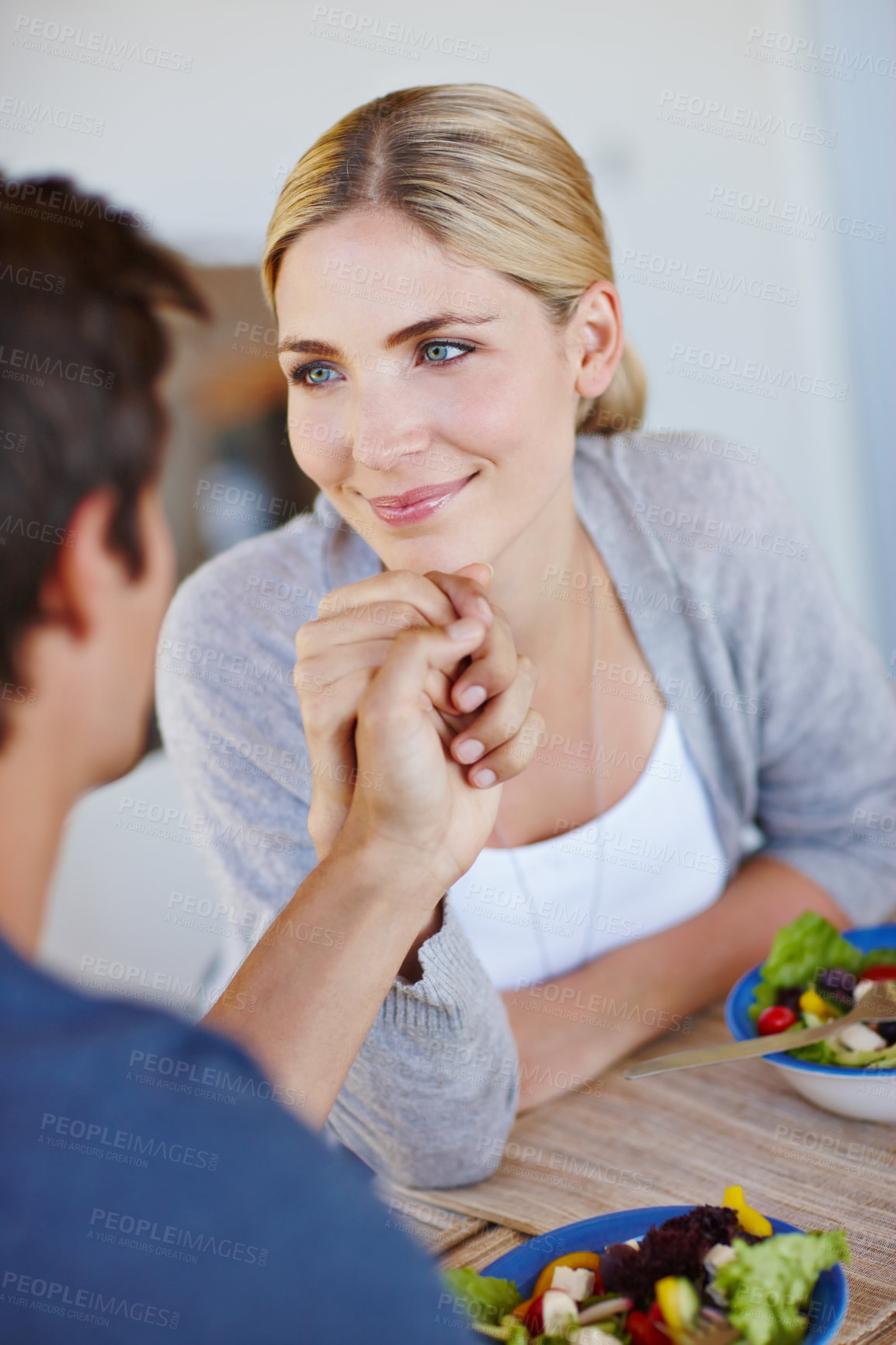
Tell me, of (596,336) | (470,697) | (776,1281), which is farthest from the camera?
(596,336)

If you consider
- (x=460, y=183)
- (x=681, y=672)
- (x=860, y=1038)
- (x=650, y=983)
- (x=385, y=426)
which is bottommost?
(x=650, y=983)

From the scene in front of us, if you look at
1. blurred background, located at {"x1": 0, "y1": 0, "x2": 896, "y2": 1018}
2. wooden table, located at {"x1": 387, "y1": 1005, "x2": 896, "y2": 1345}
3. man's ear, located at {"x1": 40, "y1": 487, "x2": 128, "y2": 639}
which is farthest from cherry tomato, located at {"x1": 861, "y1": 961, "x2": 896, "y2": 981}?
blurred background, located at {"x1": 0, "y1": 0, "x2": 896, "y2": 1018}

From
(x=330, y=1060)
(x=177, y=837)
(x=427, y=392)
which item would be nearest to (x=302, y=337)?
(x=427, y=392)

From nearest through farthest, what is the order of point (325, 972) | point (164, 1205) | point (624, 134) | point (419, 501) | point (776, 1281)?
point (164, 1205) < point (776, 1281) < point (325, 972) < point (419, 501) < point (624, 134)

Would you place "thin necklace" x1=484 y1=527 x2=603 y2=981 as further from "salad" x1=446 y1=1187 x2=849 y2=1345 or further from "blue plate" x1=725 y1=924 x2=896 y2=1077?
"salad" x1=446 y1=1187 x2=849 y2=1345

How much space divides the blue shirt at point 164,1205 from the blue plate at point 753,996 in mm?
555

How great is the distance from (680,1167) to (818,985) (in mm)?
195

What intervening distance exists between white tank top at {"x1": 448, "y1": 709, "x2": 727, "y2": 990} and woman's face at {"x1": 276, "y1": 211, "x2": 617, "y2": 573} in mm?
341

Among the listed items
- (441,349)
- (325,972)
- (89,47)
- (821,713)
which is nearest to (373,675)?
(325,972)

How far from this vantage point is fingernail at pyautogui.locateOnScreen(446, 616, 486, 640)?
0.80 meters

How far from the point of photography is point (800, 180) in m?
2.36

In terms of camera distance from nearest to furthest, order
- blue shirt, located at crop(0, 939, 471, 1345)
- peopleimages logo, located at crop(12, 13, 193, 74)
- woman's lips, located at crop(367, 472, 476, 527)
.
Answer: blue shirt, located at crop(0, 939, 471, 1345) → woman's lips, located at crop(367, 472, 476, 527) → peopleimages logo, located at crop(12, 13, 193, 74)

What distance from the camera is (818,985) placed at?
0.90 meters

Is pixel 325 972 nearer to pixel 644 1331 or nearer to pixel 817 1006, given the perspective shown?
pixel 644 1331
